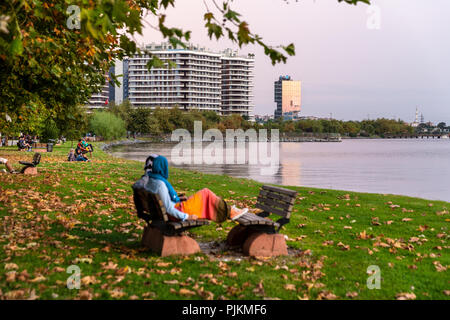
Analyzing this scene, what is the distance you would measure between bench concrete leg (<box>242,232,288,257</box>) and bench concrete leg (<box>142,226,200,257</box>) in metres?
0.89

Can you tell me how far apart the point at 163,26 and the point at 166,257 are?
3.65 m

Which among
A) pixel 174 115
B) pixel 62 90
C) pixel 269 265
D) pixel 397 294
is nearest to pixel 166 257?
pixel 269 265

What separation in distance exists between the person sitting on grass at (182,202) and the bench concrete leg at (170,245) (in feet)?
1.29

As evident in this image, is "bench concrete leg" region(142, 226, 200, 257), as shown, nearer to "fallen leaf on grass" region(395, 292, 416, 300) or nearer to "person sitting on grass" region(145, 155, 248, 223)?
"person sitting on grass" region(145, 155, 248, 223)

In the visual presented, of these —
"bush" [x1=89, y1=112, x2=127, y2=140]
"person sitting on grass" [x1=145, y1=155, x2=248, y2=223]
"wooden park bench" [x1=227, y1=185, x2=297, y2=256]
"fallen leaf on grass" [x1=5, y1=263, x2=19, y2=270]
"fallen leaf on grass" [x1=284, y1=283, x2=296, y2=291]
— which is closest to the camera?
"fallen leaf on grass" [x1=284, y1=283, x2=296, y2=291]

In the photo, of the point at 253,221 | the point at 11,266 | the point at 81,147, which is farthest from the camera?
the point at 81,147

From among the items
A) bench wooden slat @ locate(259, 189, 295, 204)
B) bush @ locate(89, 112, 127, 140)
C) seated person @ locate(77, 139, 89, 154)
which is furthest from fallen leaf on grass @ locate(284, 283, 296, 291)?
bush @ locate(89, 112, 127, 140)

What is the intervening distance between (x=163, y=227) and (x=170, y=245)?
12.4 inches

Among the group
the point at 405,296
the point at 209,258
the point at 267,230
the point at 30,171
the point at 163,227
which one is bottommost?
the point at 405,296

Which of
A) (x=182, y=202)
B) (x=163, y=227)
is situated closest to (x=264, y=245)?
(x=182, y=202)

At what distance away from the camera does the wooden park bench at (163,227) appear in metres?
7.41

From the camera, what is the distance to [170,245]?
768 cm

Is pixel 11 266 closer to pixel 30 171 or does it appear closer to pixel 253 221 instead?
pixel 253 221

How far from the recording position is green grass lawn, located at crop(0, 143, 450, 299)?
242 inches
